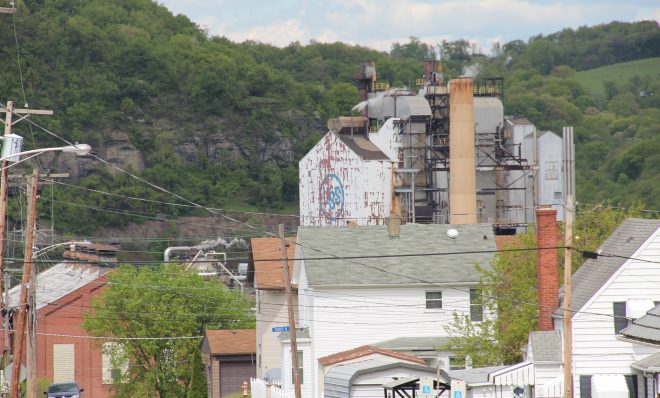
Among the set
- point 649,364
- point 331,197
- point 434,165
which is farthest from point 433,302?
point 331,197

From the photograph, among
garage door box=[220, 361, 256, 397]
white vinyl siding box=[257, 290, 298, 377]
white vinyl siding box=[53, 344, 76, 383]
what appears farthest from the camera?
white vinyl siding box=[53, 344, 76, 383]

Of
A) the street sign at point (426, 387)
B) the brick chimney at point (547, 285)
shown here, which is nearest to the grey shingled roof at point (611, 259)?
the brick chimney at point (547, 285)

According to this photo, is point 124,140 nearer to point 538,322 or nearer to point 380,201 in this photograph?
point 380,201

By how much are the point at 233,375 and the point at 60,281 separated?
2436 centimetres

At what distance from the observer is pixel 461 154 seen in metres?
104

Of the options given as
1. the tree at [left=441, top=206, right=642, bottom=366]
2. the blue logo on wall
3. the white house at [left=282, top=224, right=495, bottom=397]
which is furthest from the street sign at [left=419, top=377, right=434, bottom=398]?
the blue logo on wall

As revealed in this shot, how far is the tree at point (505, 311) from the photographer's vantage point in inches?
2074

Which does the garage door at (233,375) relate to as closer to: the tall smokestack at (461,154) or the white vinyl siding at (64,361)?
the white vinyl siding at (64,361)

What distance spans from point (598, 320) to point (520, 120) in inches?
2809

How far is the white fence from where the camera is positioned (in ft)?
171

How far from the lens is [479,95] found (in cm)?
11744

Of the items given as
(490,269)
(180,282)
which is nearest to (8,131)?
(490,269)

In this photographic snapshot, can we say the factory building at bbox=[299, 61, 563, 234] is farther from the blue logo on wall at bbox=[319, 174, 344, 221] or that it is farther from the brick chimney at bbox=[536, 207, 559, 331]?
the brick chimney at bbox=[536, 207, 559, 331]

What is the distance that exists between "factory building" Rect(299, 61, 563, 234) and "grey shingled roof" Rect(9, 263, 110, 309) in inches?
849
